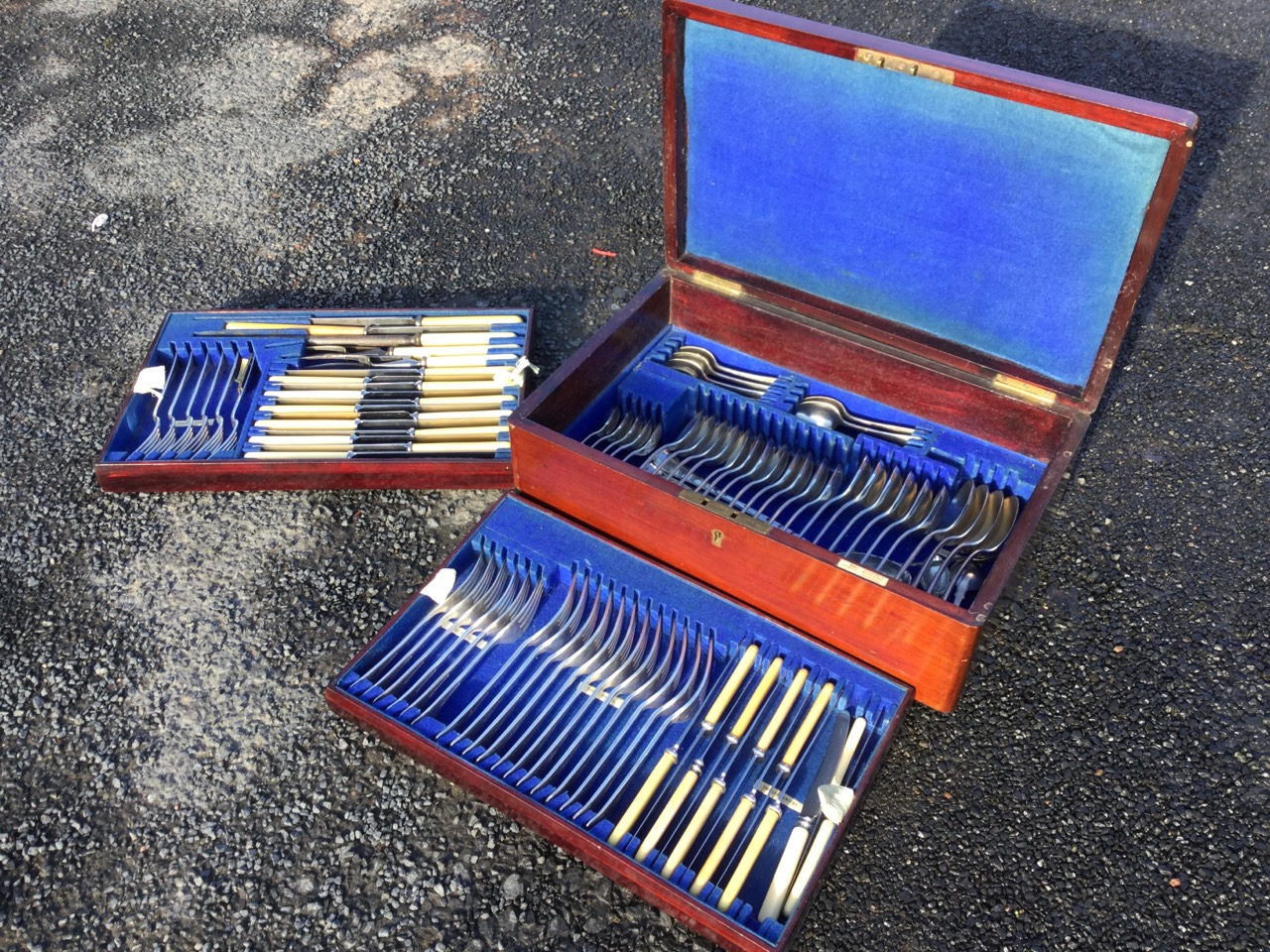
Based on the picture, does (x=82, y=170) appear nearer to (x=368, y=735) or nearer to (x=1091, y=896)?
(x=368, y=735)

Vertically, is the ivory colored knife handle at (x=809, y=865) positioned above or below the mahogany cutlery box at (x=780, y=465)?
below

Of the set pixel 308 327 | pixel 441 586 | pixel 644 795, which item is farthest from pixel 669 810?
pixel 308 327

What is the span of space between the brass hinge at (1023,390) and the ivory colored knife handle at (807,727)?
114 cm

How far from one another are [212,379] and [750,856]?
2980 mm

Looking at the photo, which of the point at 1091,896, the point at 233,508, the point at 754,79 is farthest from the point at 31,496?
the point at 1091,896

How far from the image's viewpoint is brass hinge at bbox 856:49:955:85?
2.81 meters

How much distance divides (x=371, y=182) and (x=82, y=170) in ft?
5.67

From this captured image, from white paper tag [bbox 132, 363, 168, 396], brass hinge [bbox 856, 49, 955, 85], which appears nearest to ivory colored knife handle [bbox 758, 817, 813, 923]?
brass hinge [bbox 856, 49, 955, 85]

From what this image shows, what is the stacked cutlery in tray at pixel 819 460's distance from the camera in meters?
3.27

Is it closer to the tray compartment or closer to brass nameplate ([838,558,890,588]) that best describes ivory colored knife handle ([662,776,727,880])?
the tray compartment

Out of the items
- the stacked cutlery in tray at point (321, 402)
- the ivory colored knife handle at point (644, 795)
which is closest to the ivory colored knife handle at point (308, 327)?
the stacked cutlery in tray at point (321, 402)

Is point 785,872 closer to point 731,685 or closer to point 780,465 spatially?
point 731,685

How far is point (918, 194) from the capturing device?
123 inches

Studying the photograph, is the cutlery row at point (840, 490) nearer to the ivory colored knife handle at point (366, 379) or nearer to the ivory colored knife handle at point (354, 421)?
the ivory colored knife handle at point (354, 421)
